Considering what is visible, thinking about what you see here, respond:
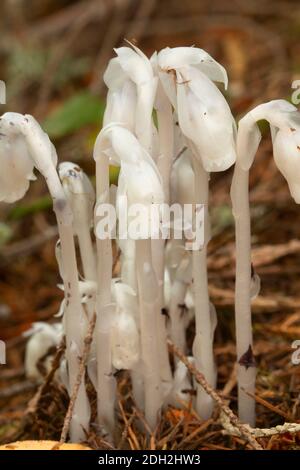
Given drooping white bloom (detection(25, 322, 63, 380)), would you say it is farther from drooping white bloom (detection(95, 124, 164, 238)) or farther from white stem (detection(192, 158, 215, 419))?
drooping white bloom (detection(95, 124, 164, 238))

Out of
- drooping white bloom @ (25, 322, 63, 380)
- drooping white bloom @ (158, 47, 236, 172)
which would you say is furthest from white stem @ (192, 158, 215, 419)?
drooping white bloom @ (25, 322, 63, 380)

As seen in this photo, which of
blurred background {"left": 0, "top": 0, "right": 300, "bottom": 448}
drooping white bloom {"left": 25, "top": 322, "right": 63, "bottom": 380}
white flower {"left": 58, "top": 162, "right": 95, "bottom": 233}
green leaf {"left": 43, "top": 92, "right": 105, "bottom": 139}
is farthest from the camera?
green leaf {"left": 43, "top": 92, "right": 105, "bottom": 139}

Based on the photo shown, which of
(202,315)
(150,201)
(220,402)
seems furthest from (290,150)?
(220,402)

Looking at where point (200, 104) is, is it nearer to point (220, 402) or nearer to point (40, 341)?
point (220, 402)

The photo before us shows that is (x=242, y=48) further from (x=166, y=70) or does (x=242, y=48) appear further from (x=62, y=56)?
(x=166, y=70)

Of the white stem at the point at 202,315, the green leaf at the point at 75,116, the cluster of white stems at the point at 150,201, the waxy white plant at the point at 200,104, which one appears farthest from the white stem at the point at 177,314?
the green leaf at the point at 75,116

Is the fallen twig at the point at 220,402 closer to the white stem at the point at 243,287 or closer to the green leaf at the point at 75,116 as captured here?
the white stem at the point at 243,287
